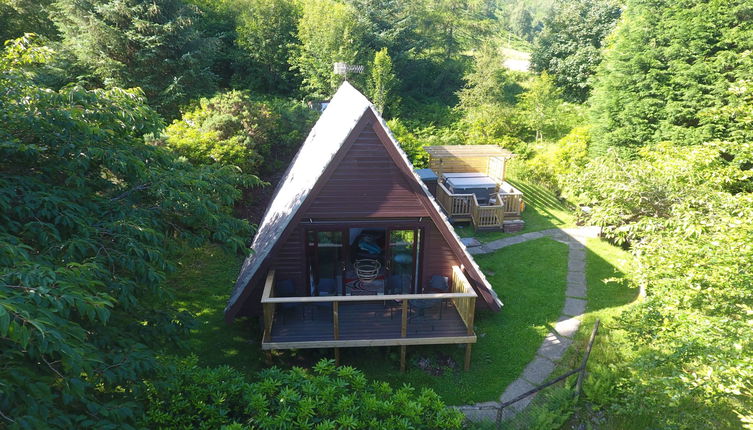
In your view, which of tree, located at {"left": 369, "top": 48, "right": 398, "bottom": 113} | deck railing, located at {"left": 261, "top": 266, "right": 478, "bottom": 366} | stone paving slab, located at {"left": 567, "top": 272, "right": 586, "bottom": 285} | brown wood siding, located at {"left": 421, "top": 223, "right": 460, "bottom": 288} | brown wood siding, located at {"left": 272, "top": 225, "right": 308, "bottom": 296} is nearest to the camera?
deck railing, located at {"left": 261, "top": 266, "right": 478, "bottom": 366}

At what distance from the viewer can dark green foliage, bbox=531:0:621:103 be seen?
1357 inches

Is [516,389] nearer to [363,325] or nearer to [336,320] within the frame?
[363,325]

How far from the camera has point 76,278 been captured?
3906 mm

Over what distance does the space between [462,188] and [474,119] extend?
13.0 metres

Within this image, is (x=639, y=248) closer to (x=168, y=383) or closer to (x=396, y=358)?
(x=396, y=358)

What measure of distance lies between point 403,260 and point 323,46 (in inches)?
966

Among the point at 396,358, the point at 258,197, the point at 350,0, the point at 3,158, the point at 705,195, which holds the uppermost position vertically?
the point at 350,0

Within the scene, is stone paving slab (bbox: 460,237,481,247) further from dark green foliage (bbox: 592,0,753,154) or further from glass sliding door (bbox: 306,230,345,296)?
dark green foliage (bbox: 592,0,753,154)

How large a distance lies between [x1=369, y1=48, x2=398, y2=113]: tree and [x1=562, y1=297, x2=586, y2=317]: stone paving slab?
73.2ft

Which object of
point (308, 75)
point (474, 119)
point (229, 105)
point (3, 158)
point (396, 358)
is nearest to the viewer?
point (3, 158)

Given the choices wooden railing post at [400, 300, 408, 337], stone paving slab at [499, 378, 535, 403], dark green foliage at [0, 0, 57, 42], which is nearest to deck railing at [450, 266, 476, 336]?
wooden railing post at [400, 300, 408, 337]

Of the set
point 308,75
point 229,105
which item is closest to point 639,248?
point 229,105

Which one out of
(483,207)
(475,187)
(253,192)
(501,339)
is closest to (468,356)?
(501,339)

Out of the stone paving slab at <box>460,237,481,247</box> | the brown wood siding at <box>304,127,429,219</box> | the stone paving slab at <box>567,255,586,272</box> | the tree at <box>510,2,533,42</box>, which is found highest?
the tree at <box>510,2,533,42</box>
